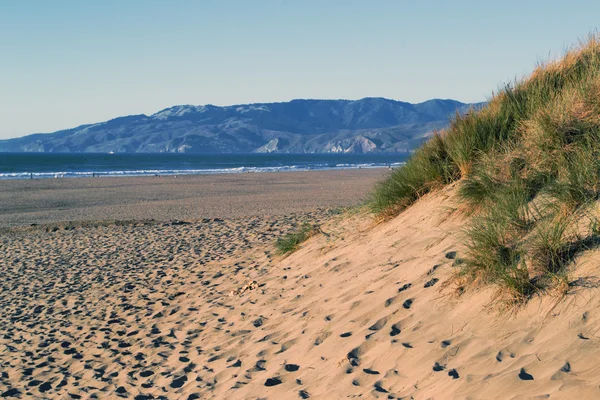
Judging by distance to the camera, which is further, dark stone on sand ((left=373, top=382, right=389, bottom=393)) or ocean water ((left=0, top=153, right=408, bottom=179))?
ocean water ((left=0, top=153, right=408, bottom=179))

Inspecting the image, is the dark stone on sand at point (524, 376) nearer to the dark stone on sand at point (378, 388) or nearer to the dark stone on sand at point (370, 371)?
the dark stone on sand at point (378, 388)

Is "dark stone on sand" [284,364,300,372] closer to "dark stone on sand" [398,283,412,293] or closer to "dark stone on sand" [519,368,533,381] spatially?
"dark stone on sand" [398,283,412,293]

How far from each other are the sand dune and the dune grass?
0.27 m

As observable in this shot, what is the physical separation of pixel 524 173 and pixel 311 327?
2476mm

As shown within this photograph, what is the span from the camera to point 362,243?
752cm

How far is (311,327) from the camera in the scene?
17.6 feet

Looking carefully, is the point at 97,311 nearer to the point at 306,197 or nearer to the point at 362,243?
the point at 362,243

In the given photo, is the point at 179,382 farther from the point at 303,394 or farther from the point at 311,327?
the point at 303,394

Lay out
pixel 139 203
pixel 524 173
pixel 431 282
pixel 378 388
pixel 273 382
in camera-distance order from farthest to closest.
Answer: pixel 139 203, pixel 524 173, pixel 431 282, pixel 273 382, pixel 378 388

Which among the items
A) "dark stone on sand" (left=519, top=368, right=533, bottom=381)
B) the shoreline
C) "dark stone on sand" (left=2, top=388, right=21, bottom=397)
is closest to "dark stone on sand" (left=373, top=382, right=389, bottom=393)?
"dark stone on sand" (left=519, top=368, right=533, bottom=381)

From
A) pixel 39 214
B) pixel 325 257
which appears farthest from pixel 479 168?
pixel 39 214

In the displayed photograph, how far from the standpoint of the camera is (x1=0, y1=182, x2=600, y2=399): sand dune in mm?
3809

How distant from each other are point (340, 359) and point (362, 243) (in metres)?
3.13

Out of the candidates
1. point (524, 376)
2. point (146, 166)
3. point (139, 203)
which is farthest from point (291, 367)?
point (146, 166)
